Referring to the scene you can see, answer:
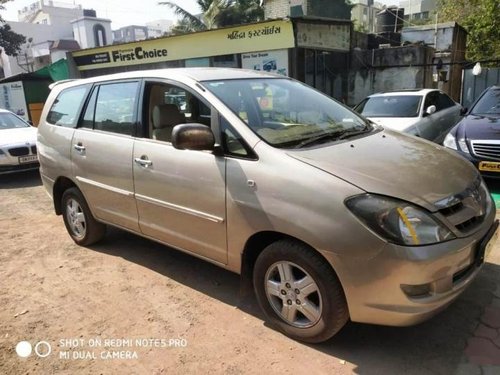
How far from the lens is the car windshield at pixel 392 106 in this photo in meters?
8.58

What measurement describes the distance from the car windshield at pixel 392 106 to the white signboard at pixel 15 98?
1371 cm

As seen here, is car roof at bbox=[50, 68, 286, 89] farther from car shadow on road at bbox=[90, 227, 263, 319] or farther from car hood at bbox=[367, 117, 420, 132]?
car hood at bbox=[367, 117, 420, 132]

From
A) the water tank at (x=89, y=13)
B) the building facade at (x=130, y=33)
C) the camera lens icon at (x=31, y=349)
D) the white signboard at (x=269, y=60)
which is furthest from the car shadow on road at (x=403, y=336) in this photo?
the building facade at (x=130, y=33)

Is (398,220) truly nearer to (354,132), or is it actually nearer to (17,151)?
(354,132)

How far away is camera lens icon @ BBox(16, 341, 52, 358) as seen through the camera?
2.99m

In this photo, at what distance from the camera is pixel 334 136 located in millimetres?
3244

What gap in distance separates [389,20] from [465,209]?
19.4 metres

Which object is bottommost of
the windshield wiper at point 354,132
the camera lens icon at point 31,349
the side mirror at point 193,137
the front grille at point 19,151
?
the camera lens icon at point 31,349

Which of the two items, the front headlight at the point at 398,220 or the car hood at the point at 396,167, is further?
the car hood at the point at 396,167

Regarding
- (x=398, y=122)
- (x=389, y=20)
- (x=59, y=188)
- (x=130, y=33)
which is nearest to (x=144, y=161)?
(x=59, y=188)

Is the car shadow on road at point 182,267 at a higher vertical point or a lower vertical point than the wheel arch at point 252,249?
lower

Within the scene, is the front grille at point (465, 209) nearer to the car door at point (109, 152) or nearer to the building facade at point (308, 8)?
the car door at point (109, 152)

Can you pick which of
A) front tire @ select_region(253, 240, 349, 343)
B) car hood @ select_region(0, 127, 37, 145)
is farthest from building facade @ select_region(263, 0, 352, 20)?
front tire @ select_region(253, 240, 349, 343)

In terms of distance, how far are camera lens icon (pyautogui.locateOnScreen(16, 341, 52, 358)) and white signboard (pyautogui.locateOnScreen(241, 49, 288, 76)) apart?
969cm
